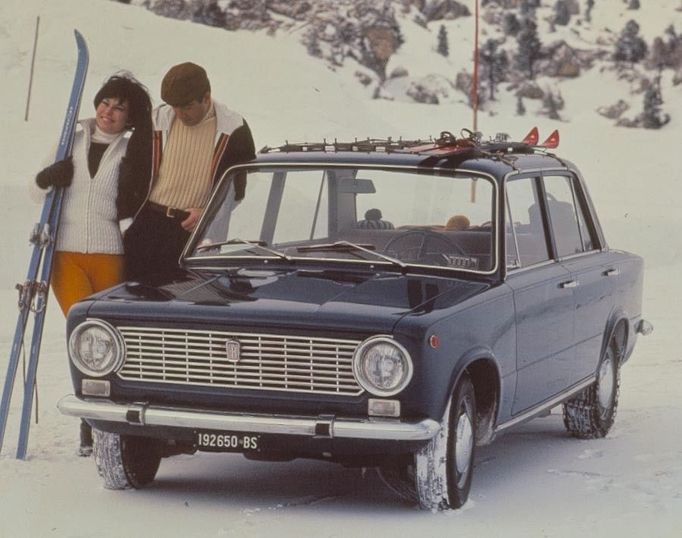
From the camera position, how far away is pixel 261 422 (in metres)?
7.03

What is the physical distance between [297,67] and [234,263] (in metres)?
37.6

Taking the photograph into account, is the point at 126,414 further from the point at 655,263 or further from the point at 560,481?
the point at 655,263

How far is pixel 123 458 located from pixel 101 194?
1.82 meters

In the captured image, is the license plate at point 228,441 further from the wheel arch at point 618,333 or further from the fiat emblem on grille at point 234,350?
the wheel arch at point 618,333

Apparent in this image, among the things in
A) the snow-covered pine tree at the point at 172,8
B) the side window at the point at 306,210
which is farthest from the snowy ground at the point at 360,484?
the snow-covered pine tree at the point at 172,8

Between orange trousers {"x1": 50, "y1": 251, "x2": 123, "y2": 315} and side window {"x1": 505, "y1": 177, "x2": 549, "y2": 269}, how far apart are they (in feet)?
7.08

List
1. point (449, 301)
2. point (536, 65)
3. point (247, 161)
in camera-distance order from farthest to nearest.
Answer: point (536, 65) < point (247, 161) < point (449, 301)

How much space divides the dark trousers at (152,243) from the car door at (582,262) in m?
2.08

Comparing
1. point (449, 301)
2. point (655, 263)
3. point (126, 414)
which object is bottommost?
point (655, 263)

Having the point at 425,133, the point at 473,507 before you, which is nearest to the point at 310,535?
the point at 473,507

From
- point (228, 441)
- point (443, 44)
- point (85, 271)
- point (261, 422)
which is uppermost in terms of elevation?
point (443, 44)

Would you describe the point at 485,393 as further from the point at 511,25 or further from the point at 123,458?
the point at 511,25

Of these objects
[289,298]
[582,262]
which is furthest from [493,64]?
[289,298]

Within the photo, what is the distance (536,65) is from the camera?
56156 mm
